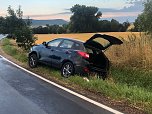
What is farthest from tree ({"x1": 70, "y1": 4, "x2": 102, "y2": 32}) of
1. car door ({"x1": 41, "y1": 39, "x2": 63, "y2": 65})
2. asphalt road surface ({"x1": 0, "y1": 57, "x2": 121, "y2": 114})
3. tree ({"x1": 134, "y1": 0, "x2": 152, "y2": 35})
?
asphalt road surface ({"x1": 0, "y1": 57, "x2": 121, "y2": 114})

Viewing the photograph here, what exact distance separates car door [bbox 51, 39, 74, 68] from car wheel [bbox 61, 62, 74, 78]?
0.87 ft

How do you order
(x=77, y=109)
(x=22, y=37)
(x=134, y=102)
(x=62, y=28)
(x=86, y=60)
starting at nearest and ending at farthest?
(x=77, y=109), (x=134, y=102), (x=86, y=60), (x=22, y=37), (x=62, y=28)

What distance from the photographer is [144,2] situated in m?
21.8

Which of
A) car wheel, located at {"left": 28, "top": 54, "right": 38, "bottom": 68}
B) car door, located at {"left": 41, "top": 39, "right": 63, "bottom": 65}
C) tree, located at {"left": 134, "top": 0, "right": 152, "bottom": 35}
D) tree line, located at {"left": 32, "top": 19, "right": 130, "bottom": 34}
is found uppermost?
tree, located at {"left": 134, "top": 0, "right": 152, "bottom": 35}

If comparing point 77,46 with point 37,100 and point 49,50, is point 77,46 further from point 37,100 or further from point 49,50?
point 37,100

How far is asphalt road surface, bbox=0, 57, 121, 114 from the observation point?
8.81 m

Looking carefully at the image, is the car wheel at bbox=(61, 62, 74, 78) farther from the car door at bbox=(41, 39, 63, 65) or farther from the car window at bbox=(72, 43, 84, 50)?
the car door at bbox=(41, 39, 63, 65)

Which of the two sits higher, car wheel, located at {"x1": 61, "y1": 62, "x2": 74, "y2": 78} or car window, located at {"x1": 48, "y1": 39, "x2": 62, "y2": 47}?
car window, located at {"x1": 48, "y1": 39, "x2": 62, "y2": 47}

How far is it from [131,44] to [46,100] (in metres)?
8.10

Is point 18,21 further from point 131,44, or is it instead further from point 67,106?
point 67,106

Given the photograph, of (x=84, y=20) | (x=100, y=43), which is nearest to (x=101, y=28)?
(x=84, y=20)

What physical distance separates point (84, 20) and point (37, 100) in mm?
69806

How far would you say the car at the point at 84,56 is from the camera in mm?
14195

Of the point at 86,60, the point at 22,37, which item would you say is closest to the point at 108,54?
the point at 86,60
